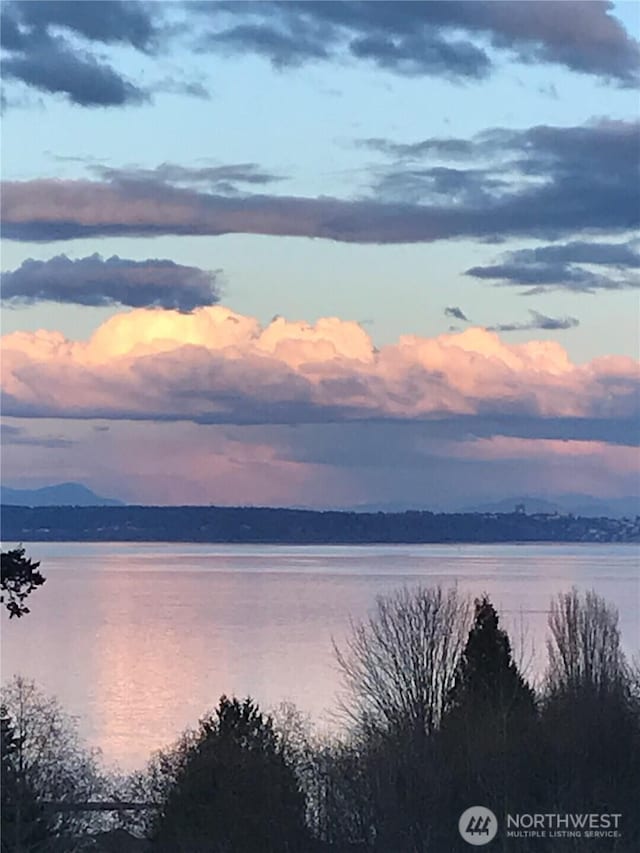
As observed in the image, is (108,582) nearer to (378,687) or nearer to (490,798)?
(378,687)

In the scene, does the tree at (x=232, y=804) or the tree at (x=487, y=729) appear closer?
the tree at (x=232, y=804)

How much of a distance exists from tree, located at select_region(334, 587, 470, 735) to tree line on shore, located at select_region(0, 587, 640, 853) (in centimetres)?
19

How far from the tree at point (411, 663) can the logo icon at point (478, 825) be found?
753cm

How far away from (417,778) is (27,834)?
15.7ft

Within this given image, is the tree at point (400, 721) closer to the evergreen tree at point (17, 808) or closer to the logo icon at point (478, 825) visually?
the logo icon at point (478, 825)

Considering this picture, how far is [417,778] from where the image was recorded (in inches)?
705

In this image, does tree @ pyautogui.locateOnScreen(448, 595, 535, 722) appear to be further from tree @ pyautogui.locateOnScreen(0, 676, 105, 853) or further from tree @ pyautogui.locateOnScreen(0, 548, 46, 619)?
tree @ pyautogui.locateOnScreen(0, 548, 46, 619)

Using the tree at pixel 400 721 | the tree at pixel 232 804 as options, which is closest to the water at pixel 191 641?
the tree at pixel 400 721

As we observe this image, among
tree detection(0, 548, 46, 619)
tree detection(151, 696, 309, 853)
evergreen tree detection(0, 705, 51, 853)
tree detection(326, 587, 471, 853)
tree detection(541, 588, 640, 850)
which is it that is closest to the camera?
tree detection(0, 548, 46, 619)

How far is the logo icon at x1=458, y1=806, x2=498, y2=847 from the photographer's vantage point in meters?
16.0

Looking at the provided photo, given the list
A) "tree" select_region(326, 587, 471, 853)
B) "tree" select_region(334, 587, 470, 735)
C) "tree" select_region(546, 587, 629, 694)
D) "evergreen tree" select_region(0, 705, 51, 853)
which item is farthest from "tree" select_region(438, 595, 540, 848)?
"evergreen tree" select_region(0, 705, 51, 853)

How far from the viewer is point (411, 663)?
2928 centimetres

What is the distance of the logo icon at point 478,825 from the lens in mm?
16031

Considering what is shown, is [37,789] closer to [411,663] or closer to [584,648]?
[411,663]
